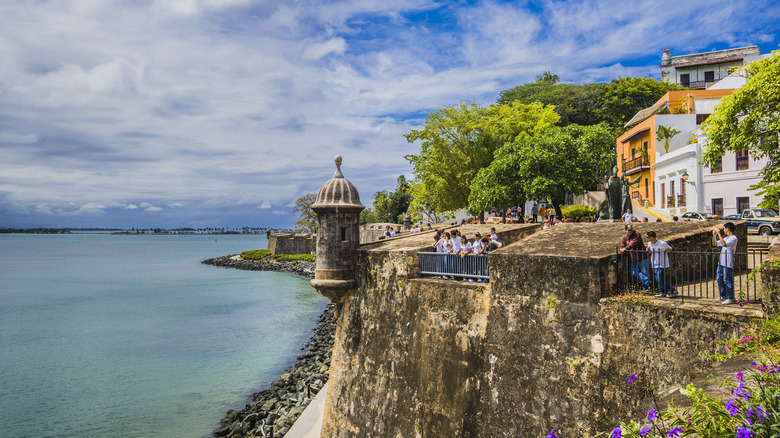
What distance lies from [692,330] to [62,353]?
28274mm

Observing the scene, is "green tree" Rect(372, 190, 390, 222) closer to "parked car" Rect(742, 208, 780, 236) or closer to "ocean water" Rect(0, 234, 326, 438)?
"ocean water" Rect(0, 234, 326, 438)

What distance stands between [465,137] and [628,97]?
26265mm

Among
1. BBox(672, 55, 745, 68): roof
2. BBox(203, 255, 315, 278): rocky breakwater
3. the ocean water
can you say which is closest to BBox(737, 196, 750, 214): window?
the ocean water

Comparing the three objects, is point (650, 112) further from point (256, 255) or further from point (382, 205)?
point (256, 255)

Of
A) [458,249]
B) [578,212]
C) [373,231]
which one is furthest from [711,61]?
[458,249]

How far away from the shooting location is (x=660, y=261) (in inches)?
293

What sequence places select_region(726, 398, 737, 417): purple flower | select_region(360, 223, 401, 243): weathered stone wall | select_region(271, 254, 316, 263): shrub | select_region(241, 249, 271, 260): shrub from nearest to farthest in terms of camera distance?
select_region(726, 398, 737, 417): purple flower
select_region(360, 223, 401, 243): weathered stone wall
select_region(271, 254, 316, 263): shrub
select_region(241, 249, 271, 260): shrub

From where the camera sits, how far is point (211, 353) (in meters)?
24.3

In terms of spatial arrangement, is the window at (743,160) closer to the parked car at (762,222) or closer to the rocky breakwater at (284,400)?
the parked car at (762,222)

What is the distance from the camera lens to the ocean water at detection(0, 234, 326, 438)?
667 inches

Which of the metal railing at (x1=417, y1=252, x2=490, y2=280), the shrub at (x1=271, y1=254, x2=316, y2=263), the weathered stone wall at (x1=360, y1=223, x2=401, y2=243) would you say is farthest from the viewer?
the shrub at (x1=271, y1=254, x2=316, y2=263)

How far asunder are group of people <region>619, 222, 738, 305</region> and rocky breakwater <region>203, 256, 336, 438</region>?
1110 cm

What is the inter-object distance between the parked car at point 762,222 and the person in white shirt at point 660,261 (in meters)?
13.5

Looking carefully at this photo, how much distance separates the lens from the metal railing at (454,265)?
376 inches
